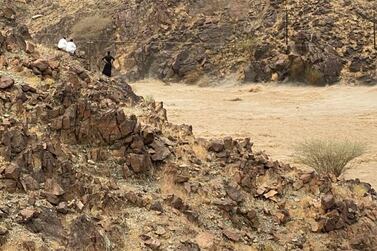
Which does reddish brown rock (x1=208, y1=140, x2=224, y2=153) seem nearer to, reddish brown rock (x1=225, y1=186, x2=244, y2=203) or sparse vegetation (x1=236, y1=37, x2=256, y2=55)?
reddish brown rock (x1=225, y1=186, x2=244, y2=203)

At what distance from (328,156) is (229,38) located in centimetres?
1980

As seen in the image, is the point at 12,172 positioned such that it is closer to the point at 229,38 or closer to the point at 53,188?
the point at 53,188

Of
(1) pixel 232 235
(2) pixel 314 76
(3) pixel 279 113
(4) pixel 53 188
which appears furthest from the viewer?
(2) pixel 314 76

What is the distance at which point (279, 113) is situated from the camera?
1056 inches

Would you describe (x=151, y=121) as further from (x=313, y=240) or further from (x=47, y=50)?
(x=313, y=240)

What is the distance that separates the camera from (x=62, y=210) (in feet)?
27.4

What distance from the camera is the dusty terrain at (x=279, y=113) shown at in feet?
73.6

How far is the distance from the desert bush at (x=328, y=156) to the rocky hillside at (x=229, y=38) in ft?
45.3

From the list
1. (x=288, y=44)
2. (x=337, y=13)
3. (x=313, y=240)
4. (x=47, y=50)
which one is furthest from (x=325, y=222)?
(x=337, y=13)

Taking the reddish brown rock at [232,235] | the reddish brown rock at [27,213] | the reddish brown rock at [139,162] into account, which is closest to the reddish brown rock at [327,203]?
the reddish brown rock at [232,235]

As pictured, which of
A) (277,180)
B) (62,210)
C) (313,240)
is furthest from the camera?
(277,180)

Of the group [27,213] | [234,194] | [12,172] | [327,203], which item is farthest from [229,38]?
[27,213]

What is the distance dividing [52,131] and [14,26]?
13.0 ft

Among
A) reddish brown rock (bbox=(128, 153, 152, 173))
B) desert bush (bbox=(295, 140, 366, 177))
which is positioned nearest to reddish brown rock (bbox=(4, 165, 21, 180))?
reddish brown rock (bbox=(128, 153, 152, 173))
